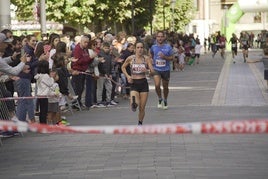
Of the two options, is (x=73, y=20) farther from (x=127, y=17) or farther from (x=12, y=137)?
(x=12, y=137)

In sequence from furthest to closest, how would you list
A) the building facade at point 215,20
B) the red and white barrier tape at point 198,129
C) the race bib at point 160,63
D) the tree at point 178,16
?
the building facade at point 215,20
the tree at point 178,16
the race bib at point 160,63
the red and white barrier tape at point 198,129

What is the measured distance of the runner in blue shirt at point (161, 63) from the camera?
16.8 metres

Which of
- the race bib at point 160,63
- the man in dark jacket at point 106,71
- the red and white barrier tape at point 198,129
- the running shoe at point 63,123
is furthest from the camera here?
the man in dark jacket at point 106,71

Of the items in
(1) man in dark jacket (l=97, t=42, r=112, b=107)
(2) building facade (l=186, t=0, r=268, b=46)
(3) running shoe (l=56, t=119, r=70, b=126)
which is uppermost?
(2) building facade (l=186, t=0, r=268, b=46)

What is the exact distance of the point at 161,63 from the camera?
1708cm

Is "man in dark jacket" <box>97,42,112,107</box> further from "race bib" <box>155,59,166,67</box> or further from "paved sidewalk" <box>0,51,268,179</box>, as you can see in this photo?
"paved sidewalk" <box>0,51,268,179</box>

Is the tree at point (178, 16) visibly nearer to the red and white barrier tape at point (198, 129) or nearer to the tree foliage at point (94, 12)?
the tree foliage at point (94, 12)

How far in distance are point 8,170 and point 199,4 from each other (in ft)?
289

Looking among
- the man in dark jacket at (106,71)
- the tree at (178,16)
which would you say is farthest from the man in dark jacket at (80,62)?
the tree at (178,16)

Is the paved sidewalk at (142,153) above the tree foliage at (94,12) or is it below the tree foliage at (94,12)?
below

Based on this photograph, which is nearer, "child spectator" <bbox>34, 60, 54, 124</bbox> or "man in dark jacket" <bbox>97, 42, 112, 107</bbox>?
"child spectator" <bbox>34, 60, 54, 124</bbox>

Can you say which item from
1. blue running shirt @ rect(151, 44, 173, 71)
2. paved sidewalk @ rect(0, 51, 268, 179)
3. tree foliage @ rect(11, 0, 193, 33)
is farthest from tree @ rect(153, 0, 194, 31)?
paved sidewalk @ rect(0, 51, 268, 179)

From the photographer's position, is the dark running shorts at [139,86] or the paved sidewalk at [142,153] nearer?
the paved sidewalk at [142,153]

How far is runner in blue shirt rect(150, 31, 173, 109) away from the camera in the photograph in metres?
16.8
